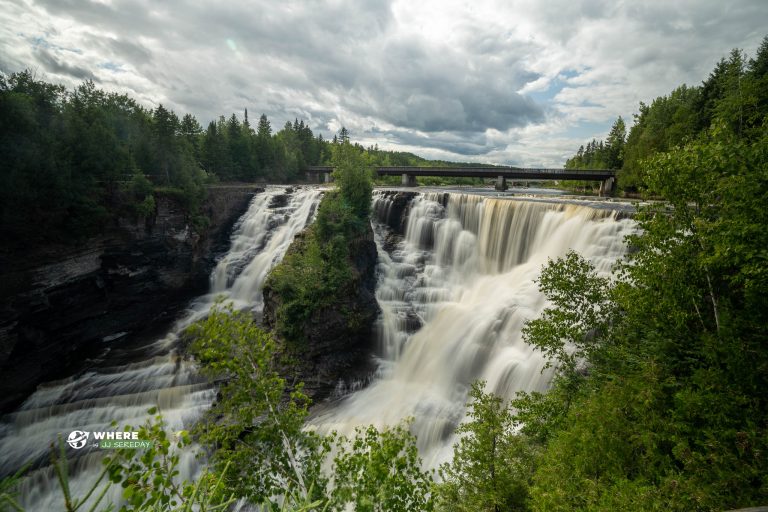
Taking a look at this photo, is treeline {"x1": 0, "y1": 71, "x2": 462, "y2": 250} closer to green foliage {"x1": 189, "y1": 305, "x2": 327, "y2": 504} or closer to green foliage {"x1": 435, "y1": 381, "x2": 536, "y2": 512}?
green foliage {"x1": 189, "y1": 305, "x2": 327, "y2": 504}

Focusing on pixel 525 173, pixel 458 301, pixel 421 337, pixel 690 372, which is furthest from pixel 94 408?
pixel 525 173

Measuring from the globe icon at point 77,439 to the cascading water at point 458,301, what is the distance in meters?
10.4

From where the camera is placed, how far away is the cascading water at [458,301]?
17.6 m

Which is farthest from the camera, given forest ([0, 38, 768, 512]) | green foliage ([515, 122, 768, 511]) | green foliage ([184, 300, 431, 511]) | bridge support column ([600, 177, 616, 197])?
bridge support column ([600, 177, 616, 197])

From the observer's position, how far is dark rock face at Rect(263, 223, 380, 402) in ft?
66.6

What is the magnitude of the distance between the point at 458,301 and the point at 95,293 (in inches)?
1138

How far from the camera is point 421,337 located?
77.3 feet

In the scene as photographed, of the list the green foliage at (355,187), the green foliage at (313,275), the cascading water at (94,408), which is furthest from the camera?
the green foliage at (355,187)

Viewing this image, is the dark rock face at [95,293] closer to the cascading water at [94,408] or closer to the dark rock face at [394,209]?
the cascading water at [94,408]

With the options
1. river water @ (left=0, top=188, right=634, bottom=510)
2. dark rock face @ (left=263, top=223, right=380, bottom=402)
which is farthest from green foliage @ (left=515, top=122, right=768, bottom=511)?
dark rock face @ (left=263, top=223, right=380, bottom=402)

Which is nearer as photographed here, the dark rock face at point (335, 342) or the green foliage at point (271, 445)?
the green foliage at point (271, 445)

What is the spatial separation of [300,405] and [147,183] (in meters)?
26.8

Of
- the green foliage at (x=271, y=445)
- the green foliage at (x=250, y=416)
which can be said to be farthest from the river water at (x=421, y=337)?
the green foliage at (x=271, y=445)

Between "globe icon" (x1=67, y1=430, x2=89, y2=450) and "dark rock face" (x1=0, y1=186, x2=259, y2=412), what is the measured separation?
6.95 meters
